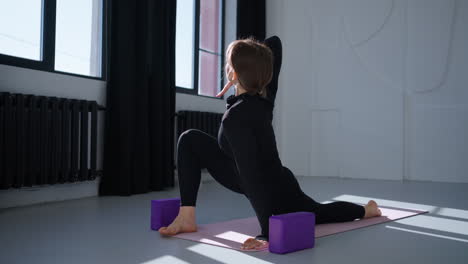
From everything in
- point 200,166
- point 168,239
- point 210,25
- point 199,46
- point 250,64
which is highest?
point 210,25

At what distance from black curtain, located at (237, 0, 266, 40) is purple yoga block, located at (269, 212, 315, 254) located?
3.55 meters

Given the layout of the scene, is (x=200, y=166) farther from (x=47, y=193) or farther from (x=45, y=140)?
(x=47, y=193)

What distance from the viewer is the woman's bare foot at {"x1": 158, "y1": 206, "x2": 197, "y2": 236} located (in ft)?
5.89

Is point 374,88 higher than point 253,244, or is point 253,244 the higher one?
point 374,88

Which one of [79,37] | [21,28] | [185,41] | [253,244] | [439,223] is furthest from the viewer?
[185,41]

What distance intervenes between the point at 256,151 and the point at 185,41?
2981 millimetres

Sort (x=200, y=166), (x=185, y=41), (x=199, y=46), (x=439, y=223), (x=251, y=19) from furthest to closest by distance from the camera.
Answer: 1. (x=251, y=19)
2. (x=199, y=46)
3. (x=185, y=41)
4. (x=439, y=223)
5. (x=200, y=166)

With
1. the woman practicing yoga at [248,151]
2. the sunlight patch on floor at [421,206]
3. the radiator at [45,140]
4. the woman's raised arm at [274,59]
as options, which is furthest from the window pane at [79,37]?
the sunlight patch on floor at [421,206]

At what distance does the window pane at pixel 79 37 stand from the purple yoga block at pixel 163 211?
152 centimetres

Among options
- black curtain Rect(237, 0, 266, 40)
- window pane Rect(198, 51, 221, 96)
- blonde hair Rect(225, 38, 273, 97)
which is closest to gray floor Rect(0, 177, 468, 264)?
blonde hair Rect(225, 38, 273, 97)

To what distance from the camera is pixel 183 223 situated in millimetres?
1822

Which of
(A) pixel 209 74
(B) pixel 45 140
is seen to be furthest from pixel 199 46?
(B) pixel 45 140

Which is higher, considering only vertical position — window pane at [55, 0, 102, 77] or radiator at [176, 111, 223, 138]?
window pane at [55, 0, 102, 77]

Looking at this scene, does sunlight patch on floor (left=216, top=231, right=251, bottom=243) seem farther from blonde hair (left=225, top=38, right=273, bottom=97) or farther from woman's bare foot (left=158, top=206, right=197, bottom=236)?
blonde hair (left=225, top=38, right=273, bottom=97)
